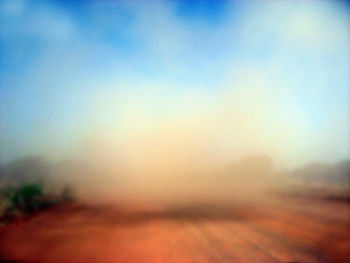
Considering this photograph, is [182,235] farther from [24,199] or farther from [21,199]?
[24,199]

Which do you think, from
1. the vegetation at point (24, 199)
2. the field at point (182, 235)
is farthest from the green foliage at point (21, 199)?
the field at point (182, 235)

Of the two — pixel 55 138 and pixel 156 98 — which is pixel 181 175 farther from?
pixel 55 138

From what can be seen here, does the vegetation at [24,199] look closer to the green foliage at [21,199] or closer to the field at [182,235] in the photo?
the green foliage at [21,199]

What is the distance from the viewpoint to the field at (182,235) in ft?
13.3

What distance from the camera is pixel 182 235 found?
16.0ft

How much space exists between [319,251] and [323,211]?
2.68 m

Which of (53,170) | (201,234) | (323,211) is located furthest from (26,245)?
(323,211)

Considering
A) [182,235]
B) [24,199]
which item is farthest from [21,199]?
[182,235]

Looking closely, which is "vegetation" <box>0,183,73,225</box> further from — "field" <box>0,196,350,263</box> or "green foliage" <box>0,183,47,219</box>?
"field" <box>0,196,350,263</box>

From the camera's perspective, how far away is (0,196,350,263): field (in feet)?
13.3

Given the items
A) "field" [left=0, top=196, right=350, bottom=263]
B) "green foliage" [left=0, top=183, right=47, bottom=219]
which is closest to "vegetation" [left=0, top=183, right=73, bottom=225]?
"green foliage" [left=0, top=183, right=47, bottom=219]

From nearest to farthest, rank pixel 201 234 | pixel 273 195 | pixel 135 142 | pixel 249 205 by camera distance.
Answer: pixel 201 234 < pixel 249 205 < pixel 273 195 < pixel 135 142

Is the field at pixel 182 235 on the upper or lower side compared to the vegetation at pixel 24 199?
lower

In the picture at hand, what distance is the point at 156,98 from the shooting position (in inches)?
373
